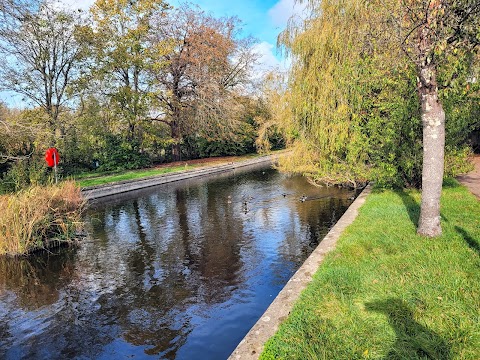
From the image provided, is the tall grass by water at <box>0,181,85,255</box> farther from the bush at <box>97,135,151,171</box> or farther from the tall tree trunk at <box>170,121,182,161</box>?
the tall tree trunk at <box>170,121,182,161</box>

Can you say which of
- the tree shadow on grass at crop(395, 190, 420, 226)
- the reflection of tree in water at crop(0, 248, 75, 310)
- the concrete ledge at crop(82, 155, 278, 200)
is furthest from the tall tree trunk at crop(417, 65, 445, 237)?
the concrete ledge at crop(82, 155, 278, 200)

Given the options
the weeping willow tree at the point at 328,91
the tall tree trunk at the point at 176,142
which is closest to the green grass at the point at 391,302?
the weeping willow tree at the point at 328,91

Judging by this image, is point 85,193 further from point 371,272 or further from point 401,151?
point 371,272

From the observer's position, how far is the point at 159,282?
21.9 ft

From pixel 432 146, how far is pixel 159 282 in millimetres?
5448

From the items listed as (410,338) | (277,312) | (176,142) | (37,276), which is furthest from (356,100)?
(176,142)

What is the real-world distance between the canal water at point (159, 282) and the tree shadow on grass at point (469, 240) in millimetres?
2975

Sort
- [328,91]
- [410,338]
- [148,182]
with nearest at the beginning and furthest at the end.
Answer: [410,338], [328,91], [148,182]

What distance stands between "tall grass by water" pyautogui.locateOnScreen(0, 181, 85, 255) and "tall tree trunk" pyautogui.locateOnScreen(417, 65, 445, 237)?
8.41m

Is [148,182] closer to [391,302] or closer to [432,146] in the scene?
[432,146]

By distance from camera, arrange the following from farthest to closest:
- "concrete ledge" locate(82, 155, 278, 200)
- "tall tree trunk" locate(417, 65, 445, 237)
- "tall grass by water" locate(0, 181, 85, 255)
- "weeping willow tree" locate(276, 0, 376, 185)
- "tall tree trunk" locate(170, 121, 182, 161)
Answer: "tall tree trunk" locate(170, 121, 182, 161), "concrete ledge" locate(82, 155, 278, 200), "weeping willow tree" locate(276, 0, 376, 185), "tall grass by water" locate(0, 181, 85, 255), "tall tree trunk" locate(417, 65, 445, 237)

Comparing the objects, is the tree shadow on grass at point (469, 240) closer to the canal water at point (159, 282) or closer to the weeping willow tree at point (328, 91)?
the canal water at point (159, 282)

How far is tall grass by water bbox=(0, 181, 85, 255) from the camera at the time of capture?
8297 mm

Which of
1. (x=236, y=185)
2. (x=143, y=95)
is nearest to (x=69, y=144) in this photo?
(x=143, y=95)
